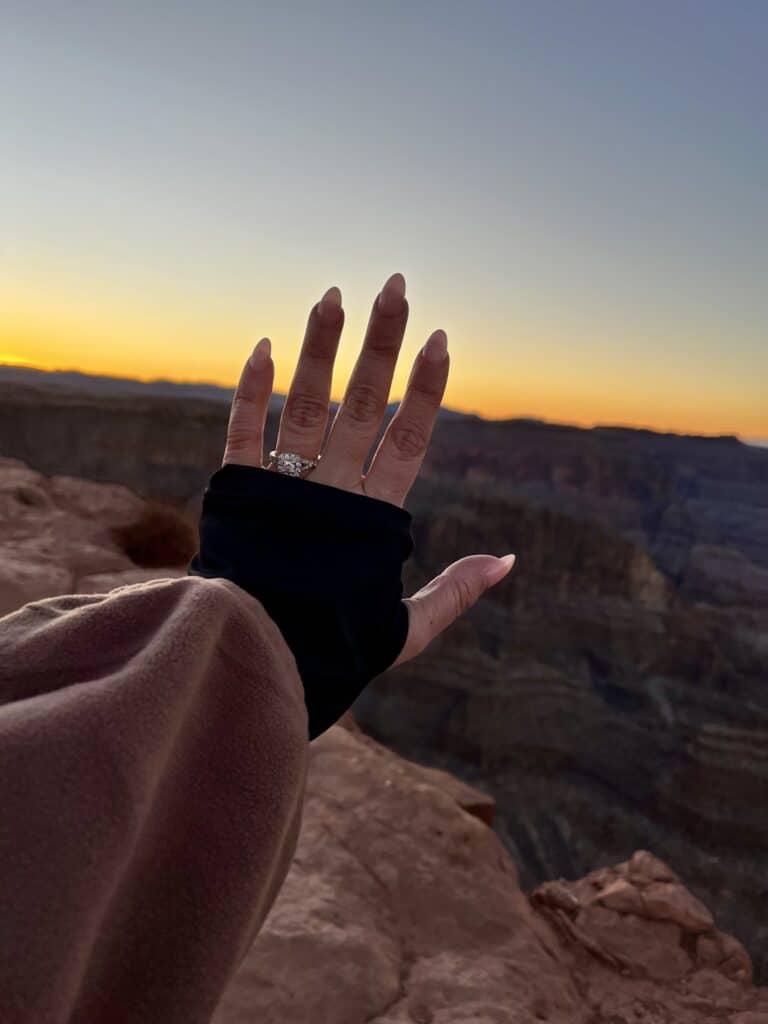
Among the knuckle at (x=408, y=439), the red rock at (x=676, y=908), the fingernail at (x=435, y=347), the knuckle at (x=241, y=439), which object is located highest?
the fingernail at (x=435, y=347)

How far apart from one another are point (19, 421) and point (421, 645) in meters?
28.1

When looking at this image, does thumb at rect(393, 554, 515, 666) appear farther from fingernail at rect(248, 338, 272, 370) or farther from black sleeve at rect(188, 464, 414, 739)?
fingernail at rect(248, 338, 272, 370)

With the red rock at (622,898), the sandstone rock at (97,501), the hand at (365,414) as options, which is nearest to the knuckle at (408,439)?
the hand at (365,414)

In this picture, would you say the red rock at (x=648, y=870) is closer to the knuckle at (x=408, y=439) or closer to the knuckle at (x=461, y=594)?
the knuckle at (x=461, y=594)

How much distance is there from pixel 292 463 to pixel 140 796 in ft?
1.66

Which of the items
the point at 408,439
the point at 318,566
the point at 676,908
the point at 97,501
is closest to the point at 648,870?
the point at 676,908

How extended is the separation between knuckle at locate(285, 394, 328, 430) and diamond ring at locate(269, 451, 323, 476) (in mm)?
36

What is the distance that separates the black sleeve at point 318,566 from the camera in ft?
2.41

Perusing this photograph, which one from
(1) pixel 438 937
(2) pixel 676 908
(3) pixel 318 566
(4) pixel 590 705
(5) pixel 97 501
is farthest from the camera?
(4) pixel 590 705

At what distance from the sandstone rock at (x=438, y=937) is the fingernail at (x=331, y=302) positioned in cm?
136

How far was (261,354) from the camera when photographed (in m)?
0.90

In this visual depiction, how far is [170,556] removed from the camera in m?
4.77

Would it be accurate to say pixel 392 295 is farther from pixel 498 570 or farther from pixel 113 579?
pixel 113 579

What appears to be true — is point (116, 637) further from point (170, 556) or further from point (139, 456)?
point (139, 456)
